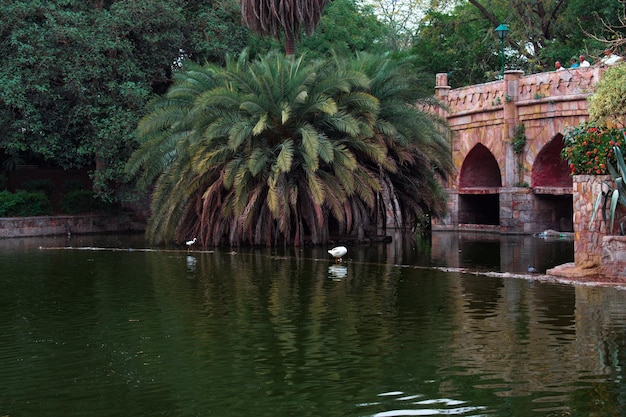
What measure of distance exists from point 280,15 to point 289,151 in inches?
250

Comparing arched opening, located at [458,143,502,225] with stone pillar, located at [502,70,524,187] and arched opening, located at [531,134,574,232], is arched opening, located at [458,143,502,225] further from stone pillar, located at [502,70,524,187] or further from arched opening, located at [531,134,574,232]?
arched opening, located at [531,134,574,232]

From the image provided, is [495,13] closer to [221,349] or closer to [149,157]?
[149,157]

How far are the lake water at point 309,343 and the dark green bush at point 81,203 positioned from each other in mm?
14791

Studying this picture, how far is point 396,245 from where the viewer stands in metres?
24.4

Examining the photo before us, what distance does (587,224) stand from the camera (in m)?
15.0

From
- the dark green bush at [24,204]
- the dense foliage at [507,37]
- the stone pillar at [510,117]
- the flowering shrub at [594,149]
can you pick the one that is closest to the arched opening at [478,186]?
the stone pillar at [510,117]

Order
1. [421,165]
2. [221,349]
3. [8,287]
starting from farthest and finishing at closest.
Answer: [421,165]
[8,287]
[221,349]

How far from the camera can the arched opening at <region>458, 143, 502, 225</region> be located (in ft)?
104

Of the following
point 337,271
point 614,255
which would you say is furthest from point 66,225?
point 614,255

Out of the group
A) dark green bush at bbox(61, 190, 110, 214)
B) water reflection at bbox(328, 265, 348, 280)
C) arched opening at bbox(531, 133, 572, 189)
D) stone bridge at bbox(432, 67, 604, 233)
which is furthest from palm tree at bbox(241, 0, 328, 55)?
water reflection at bbox(328, 265, 348, 280)

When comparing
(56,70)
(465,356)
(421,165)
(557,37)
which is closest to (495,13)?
(557,37)

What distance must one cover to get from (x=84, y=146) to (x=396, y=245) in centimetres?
1158

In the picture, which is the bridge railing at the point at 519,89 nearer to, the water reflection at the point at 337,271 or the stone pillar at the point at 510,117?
the stone pillar at the point at 510,117

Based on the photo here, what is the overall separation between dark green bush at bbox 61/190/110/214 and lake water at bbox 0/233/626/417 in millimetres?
14791
